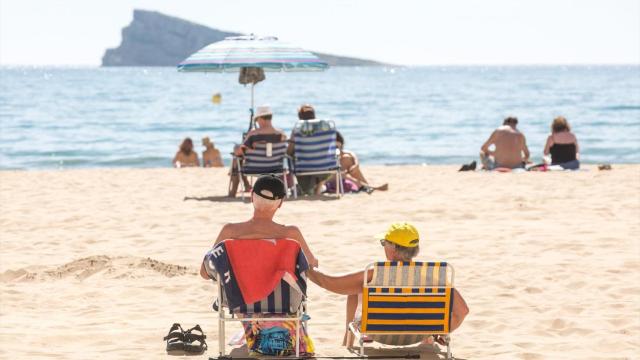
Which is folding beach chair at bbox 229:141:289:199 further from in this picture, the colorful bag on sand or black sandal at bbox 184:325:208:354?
the colorful bag on sand

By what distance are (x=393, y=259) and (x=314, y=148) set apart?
7.02 m

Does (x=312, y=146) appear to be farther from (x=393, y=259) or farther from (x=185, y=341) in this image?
(x=393, y=259)

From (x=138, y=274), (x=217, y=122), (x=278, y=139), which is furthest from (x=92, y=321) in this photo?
(x=217, y=122)

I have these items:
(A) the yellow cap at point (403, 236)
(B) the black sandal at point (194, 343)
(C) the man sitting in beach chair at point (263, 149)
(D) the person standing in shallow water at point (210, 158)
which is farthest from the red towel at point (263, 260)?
(D) the person standing in shallow water at point (210, 158)

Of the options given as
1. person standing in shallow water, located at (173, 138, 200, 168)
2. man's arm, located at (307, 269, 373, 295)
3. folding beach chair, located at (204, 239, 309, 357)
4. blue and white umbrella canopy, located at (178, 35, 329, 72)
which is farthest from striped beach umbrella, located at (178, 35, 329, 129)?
folding beach chair, located at (204, 239, 309, 357)

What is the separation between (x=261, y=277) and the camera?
4.63 m

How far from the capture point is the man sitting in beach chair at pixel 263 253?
4.57 meters

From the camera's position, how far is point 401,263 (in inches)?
187

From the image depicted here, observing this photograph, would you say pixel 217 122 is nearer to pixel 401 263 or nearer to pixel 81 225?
pixel 81 225

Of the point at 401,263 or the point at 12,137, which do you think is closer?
the point at 401,263

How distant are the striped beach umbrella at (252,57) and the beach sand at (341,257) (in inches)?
63.7

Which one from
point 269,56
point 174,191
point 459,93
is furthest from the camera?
point 459,93

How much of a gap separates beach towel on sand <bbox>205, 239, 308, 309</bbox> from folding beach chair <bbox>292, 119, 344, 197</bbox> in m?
7.24

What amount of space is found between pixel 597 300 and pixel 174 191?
25.9 feet
